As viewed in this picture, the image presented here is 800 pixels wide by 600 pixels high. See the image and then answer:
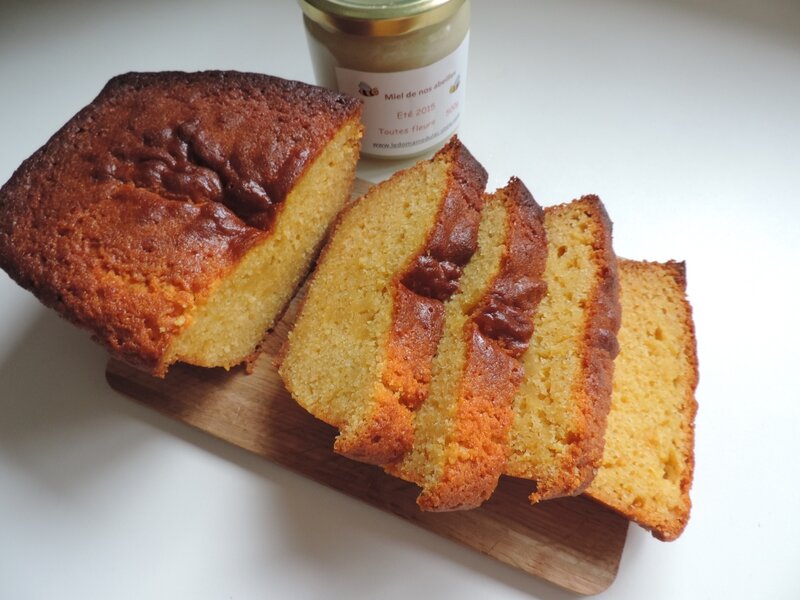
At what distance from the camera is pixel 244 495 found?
2111mm

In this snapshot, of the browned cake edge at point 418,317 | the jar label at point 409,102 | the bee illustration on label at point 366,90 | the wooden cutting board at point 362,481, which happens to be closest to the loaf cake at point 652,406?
the wooden cutting board at point 362,481

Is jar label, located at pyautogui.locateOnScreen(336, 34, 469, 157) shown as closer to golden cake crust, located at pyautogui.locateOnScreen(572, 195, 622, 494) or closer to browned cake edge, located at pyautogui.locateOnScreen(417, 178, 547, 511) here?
browned cake edge, located at pyautogui.locateOnScreen(417, 178, 547, 511)

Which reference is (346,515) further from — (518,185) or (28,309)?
(28,309)

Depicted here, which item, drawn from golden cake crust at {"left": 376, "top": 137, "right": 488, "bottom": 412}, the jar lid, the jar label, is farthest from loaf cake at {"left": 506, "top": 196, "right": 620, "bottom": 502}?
the jar lid

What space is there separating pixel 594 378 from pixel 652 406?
32 cm

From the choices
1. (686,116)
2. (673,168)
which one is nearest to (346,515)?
(673,168)

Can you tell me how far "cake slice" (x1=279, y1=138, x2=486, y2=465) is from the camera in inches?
72.5

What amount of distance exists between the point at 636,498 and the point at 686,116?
6.10 feet

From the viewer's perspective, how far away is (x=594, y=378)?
187 cm

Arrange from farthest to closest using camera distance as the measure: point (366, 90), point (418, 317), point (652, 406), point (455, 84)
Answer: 1. point (455, 84)
2. point (366, 90)
3. point (652, 406)
4. point (418, 317)

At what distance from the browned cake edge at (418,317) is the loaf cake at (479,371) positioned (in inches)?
1.5

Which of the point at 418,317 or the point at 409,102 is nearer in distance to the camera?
the point at 418,317

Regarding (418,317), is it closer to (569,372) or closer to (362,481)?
(569,372)

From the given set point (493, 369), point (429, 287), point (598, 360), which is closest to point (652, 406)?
point (598, 360)
